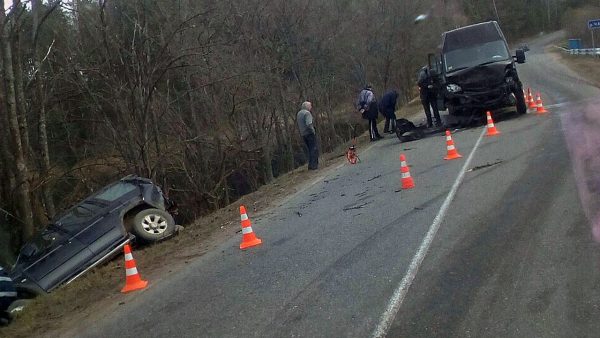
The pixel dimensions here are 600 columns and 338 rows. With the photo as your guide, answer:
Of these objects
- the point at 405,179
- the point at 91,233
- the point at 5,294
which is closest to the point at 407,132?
the point at 405,179

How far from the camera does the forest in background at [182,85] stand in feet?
54.4

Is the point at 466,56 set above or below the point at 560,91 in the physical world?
above

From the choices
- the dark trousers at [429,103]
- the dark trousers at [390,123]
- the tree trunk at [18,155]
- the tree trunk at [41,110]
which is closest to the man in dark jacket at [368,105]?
the dark trousers at [390,123]

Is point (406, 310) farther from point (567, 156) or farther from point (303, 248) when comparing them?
point (567, 156)

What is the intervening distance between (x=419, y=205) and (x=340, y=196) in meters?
2.63

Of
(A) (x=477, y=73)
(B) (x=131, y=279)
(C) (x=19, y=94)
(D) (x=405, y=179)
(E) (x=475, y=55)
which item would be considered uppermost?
(C) (x=19, y=94)

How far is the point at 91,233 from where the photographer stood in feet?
30.2

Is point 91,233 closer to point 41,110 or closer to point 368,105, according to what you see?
point 41,110

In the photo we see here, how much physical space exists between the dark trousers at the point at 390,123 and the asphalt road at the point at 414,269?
9.18 m

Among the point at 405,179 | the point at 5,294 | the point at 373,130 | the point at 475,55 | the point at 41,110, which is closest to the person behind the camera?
the point at 5,294

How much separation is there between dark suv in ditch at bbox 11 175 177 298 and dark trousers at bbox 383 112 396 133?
1070 centimetres

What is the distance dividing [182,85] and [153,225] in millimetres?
20878

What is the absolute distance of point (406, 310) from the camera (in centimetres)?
502

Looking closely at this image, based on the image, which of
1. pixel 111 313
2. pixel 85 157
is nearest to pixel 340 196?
pixel 111 313
